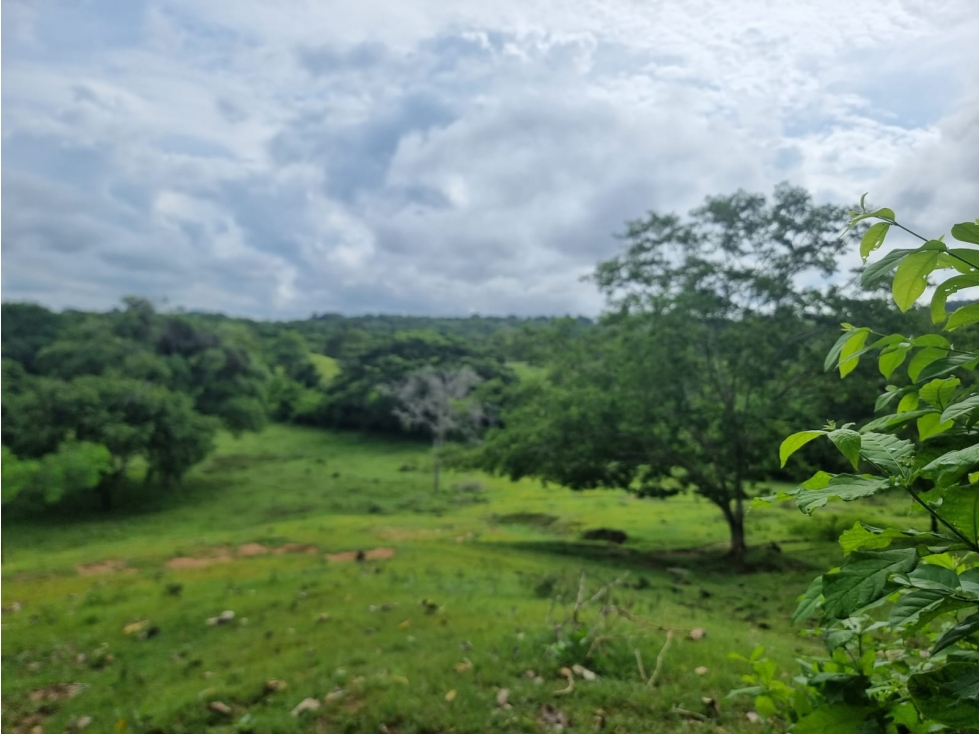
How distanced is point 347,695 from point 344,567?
8279mm

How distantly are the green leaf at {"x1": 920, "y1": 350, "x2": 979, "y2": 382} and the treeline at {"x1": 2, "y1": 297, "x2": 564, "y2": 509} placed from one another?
18.4m

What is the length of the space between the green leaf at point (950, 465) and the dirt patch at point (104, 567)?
18.3 metres

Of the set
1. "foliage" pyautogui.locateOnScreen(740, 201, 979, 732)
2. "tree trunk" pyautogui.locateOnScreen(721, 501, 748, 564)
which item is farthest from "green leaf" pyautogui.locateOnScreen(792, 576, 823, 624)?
"tree trunk" pyautogui.locateOnScreen(721, 501, 748, 564)

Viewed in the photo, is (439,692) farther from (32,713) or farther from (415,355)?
(415,355)

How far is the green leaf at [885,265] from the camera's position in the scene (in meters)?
1.26

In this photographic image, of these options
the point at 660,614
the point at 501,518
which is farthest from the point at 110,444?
the point at 660,614

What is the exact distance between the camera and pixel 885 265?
1269 mm

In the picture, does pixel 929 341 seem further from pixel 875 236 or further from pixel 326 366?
pixel 326 366

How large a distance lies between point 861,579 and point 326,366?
221 feet

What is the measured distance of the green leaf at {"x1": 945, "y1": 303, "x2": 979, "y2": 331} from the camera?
4.35ft

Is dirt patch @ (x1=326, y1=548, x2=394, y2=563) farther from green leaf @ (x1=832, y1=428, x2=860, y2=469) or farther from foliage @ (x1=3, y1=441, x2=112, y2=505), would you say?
foliage @ (x1=3, y1=441, x2=112, y2=505)

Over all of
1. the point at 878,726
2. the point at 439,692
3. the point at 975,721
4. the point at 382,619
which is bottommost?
the point at 382,619

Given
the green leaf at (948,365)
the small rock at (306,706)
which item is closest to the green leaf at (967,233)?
the green leaf at (948,365)

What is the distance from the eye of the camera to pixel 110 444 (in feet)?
102
